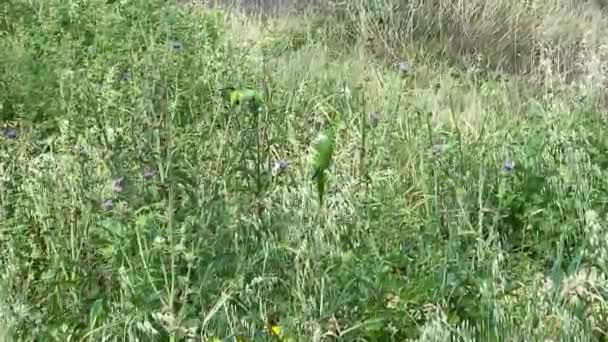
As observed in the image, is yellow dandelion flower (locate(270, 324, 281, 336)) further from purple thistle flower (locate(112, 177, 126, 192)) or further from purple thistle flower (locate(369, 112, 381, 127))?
purple thistle flower (locate(369, 112, 381, 127))

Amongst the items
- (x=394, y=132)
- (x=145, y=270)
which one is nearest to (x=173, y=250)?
(x=145, y=270)

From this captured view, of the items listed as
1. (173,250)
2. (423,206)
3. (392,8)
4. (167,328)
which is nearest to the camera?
(167,328)

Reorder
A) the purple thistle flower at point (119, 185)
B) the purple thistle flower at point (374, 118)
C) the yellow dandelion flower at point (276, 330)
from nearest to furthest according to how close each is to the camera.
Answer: the yellow dandelion flower at point (276, 330)
the purple thistle flower at point (119, 185)
the purple thistle flower at point (374, 118)

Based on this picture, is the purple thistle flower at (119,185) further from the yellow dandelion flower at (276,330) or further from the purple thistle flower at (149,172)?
the yellow dandelion flower at (276,330)

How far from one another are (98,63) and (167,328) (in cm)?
299

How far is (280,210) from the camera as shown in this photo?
9.75 feet

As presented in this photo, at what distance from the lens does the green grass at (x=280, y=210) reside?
2.40 meters

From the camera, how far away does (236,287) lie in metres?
2.46

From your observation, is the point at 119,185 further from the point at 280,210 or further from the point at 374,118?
the point at 374,118

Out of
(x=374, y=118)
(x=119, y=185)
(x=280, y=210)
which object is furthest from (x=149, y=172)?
(x=374, y=118)

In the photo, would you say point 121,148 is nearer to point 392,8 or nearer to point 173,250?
point 173,250

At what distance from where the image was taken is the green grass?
2402mm

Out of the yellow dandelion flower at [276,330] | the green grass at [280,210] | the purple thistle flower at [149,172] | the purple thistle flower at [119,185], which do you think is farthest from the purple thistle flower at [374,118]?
the yellow dandelion flower at [276,330]

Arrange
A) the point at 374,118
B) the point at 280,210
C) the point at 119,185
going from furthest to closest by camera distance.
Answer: the point at 374,118
the point at 280,210
the point at 119,185
